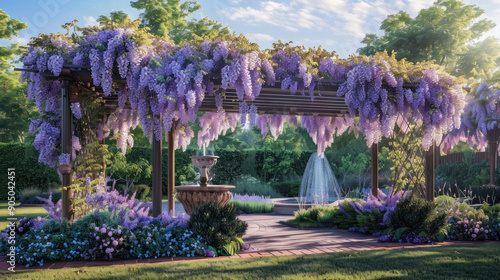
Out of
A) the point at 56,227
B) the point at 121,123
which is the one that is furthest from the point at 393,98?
the point at 56,227

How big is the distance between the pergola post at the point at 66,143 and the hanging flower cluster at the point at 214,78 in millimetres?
137

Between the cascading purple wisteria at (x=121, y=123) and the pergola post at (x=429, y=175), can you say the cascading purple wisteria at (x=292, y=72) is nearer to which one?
the pergola post at (x=429, y=175)

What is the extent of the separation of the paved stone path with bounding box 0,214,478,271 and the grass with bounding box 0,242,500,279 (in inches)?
12.6

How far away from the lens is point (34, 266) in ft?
15.9

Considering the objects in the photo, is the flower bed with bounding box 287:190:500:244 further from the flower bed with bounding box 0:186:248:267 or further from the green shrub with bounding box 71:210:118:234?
the green shrub with bounding box 71:210:118:234

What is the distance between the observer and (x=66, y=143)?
5871 mm

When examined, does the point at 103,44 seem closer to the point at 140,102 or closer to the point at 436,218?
the point at 140,102

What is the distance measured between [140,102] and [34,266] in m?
2.52

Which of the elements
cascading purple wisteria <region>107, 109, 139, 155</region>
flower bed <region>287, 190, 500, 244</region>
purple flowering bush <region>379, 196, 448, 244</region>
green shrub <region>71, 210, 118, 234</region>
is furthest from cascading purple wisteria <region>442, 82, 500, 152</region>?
green shrub <region>71, 210, 118, 234</region>

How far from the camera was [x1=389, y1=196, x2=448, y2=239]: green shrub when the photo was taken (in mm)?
6418

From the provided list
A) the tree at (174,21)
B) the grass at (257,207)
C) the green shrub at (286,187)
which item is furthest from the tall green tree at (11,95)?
the grass at (257,207)

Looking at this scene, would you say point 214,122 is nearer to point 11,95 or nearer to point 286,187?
point 286,187

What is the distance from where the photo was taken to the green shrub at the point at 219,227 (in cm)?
546

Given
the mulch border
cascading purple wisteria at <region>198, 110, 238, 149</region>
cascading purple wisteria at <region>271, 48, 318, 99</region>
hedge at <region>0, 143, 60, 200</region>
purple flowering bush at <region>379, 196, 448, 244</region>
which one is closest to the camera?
the mulch border
